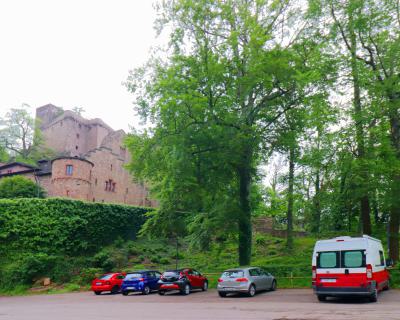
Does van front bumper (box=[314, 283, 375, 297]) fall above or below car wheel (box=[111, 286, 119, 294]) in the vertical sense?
above

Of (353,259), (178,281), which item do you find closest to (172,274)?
(178,281)

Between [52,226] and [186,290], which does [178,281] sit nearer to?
[186,290]

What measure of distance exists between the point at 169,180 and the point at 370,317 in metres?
13.9

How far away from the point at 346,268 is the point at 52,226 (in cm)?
2526

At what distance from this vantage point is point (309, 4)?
23297mm

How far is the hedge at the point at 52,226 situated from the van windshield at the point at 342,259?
23.7 meters

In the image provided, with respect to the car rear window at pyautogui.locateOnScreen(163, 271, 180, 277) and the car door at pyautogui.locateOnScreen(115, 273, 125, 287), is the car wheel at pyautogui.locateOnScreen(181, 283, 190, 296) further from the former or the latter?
the car door at pyautogui.locateOnScreen(115, 273, 125, 287)


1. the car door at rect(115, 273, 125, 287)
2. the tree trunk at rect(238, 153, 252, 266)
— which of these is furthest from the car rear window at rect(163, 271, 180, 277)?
the tree trunk at rect(238, 153, 252, 266)

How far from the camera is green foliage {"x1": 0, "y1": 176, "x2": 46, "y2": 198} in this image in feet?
151

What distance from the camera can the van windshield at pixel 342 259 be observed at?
14117mm

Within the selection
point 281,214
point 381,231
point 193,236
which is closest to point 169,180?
point 193,236

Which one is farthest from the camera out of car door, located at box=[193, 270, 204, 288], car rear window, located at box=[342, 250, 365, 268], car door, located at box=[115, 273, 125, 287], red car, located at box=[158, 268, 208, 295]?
car door, located at box=[115, 273, 125, 287]

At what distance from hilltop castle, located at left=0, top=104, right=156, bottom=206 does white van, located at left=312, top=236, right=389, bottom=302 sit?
78.6ft

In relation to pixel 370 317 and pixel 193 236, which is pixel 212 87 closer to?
pixel 193 236
